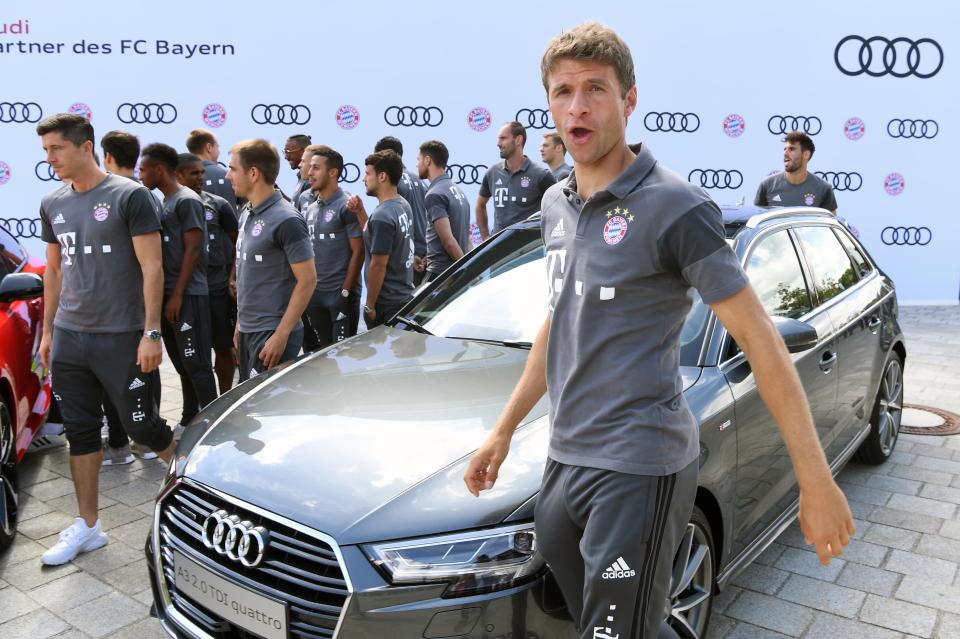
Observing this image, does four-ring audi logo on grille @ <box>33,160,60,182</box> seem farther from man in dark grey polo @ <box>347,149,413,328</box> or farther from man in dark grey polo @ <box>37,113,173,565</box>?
man in dark grey polo @ <box>37,113,173,565</box>

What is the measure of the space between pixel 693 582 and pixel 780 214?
1813mm

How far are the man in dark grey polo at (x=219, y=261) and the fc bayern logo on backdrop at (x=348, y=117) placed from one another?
3.30 metres

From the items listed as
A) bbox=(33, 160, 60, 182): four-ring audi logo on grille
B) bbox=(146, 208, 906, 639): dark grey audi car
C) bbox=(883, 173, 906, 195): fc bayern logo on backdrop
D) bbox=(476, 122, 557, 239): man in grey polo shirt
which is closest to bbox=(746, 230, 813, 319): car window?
bbox=(146, 208, 906, 639): dark grey audi car

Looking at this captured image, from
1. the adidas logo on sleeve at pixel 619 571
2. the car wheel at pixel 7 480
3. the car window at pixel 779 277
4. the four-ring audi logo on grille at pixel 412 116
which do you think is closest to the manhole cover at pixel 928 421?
the car window at pixel 779 277

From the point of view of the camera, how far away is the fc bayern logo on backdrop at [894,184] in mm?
10016

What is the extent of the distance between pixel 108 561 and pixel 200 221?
2280mm

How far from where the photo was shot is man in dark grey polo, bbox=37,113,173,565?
3631 mm

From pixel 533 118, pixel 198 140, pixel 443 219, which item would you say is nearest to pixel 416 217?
pixel 443 219

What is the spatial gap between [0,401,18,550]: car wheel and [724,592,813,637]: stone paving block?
10.0 ft

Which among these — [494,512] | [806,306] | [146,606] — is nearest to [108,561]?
[146,606]

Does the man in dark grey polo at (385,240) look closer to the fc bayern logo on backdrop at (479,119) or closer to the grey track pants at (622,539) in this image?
the grey track pants at (622,539)

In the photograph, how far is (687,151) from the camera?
9.72m

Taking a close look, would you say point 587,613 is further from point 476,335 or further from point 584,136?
point 476,335

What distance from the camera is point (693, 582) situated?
8.62 feet
